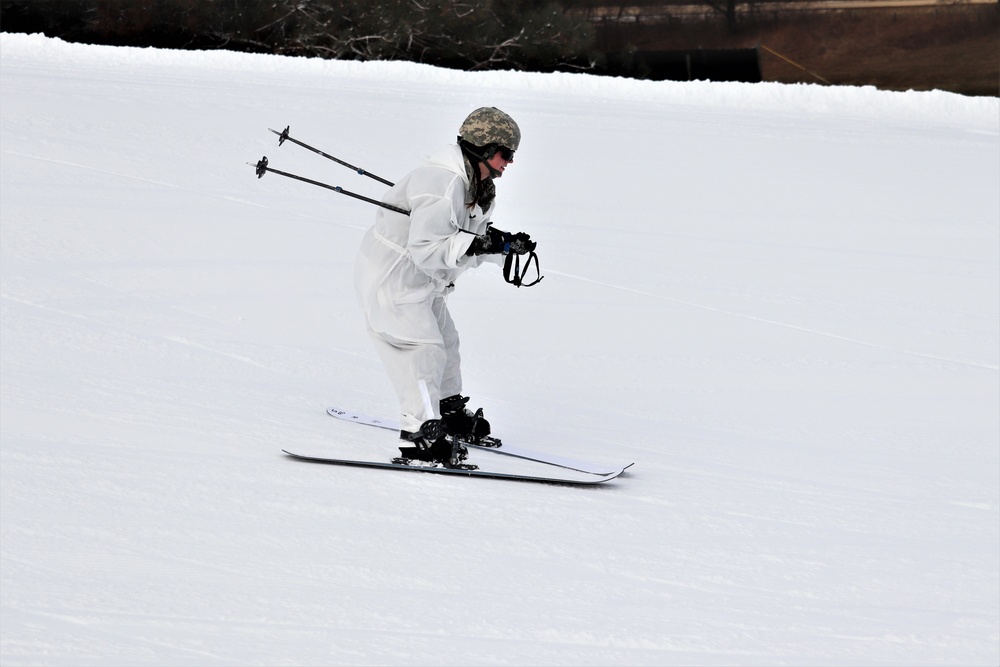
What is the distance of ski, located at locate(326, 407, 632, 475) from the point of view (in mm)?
4301

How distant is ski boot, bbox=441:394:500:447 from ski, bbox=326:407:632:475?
3 centimetres

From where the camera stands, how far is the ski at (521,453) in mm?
4301

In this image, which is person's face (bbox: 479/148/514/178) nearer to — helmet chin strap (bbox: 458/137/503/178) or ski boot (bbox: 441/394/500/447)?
helmet chin strap (bbox: 458/137/503/178)

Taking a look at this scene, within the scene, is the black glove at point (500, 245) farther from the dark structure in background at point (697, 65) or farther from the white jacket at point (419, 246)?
the dark structure in background at point (697, 65)

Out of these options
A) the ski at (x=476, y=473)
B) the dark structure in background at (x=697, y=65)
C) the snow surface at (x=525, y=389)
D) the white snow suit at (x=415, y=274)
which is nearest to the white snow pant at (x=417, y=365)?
the white snow suit at (x=415, y=274)

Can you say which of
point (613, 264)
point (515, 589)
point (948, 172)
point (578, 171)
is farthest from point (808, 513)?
point (948, 172)

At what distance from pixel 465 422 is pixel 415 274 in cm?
64

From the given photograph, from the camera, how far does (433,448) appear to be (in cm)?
420

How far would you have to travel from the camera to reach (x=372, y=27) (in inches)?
563

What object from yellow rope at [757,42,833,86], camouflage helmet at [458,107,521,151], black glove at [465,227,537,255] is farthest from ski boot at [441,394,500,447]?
yellow rope at [757,42,833,86]

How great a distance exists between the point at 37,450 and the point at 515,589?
1.84m

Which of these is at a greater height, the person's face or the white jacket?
the person's face

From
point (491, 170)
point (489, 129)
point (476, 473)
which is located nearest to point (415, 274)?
point (491, 170)

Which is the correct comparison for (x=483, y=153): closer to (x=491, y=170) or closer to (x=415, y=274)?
(x=491, y=170)
